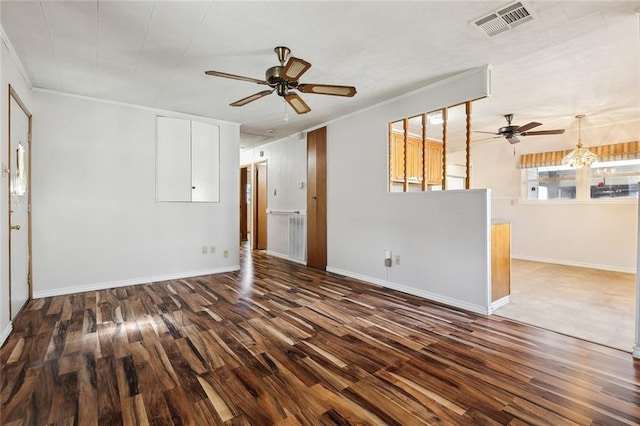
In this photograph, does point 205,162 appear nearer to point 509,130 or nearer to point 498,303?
point 498,303

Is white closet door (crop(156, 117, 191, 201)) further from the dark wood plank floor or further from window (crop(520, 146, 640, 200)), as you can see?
window (crop(520, 146, 640, 200))

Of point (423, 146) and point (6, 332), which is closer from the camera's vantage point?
point (6, 332)

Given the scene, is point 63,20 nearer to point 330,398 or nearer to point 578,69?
point 330,398

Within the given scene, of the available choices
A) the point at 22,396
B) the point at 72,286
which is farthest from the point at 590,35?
the point at 72,286

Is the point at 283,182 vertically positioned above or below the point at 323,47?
below

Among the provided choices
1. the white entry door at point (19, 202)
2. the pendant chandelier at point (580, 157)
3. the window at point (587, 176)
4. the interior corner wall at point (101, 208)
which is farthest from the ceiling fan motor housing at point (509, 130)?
the white entry door at point (19, 202)

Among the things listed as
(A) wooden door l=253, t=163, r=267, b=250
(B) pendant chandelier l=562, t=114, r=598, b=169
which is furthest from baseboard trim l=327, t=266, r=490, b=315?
(B) pendant chandelier l=562, t=114, r=598, b=169

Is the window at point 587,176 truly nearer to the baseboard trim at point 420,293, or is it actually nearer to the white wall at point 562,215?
the white wall at point 562,215

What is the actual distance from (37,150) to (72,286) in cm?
181

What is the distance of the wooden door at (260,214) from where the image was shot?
25.4 feet

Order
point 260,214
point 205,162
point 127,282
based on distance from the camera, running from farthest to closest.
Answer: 1. point 260,214
2. point 205,162
3. point 127,282

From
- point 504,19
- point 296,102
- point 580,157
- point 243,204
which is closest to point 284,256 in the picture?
point 243,204

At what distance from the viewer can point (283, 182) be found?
22.0 feet

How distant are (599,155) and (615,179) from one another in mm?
514
